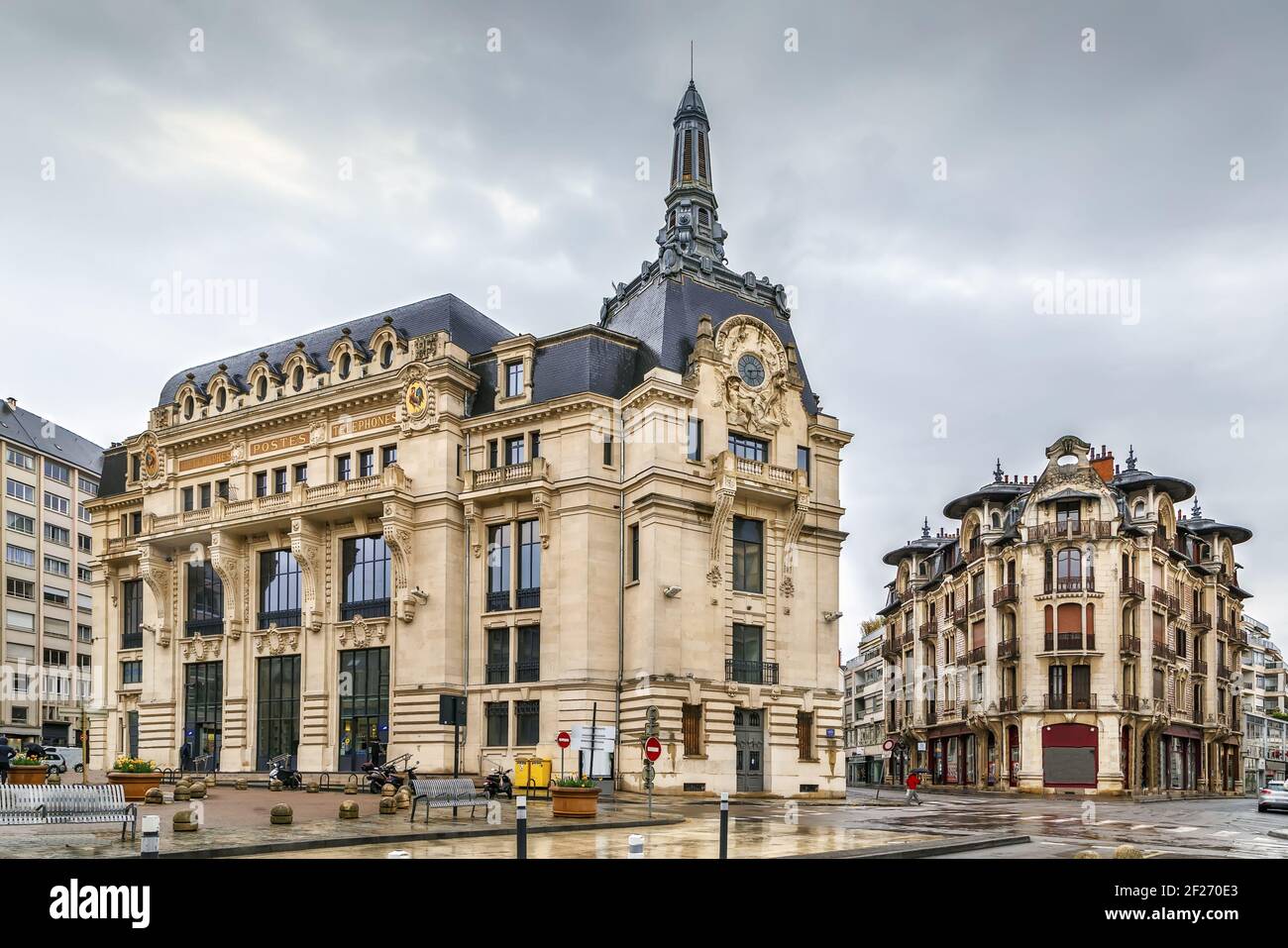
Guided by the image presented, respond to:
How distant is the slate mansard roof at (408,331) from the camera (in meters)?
55.1

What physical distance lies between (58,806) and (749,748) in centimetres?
3052

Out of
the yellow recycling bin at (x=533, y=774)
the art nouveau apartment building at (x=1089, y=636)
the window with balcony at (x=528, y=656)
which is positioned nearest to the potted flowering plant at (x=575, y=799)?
→ the yellow recycling bin at (x=533, y=774)

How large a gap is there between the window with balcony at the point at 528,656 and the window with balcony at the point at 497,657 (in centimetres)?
51

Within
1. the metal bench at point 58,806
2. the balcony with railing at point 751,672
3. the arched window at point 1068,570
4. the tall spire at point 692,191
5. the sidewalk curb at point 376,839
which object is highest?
the tall spire at point 692,191

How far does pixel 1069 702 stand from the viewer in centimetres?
6706

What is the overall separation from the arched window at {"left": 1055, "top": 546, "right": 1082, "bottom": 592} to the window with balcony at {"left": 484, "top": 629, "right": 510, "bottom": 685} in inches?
1275

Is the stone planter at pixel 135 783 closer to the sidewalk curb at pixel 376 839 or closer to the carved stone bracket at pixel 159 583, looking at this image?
the sidewalk curb at pixel 376 839

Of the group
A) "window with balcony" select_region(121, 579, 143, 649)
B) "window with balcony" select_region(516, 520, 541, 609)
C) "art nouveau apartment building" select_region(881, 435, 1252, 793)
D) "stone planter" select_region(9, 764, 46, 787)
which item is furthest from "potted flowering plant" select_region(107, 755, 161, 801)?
"art nouveau apartment building" select_region(881, 435, 1252, 793)

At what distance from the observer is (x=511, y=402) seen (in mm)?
51312

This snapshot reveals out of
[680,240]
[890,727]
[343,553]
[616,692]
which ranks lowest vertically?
[890,727]

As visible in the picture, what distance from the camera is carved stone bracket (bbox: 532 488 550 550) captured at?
48.8m

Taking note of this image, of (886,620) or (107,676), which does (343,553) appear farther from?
A: (886,620)
